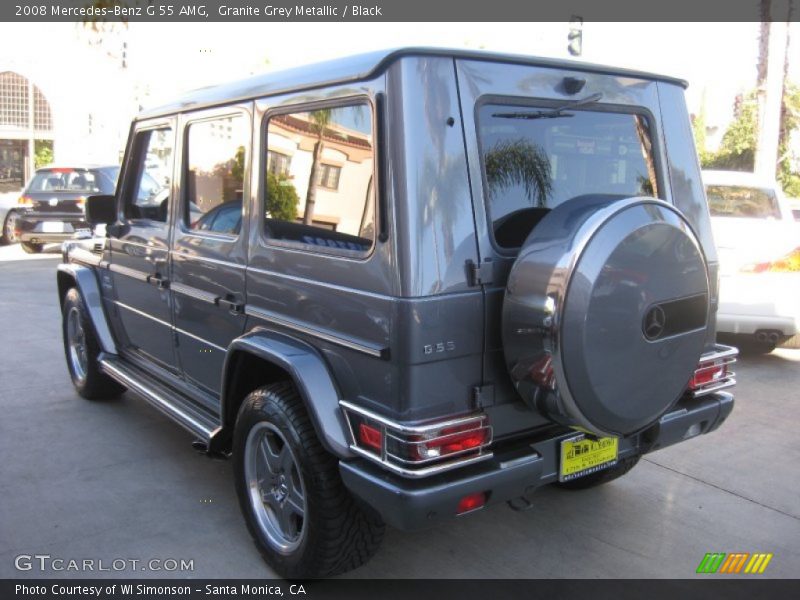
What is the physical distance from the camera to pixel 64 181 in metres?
13.7

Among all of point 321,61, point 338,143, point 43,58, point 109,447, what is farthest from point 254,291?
point 43,58

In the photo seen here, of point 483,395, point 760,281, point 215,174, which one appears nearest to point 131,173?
point 215,174

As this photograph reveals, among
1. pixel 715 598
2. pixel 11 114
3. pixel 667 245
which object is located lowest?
pixel 715 598

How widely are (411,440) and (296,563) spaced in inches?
36.5

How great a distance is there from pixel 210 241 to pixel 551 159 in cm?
168

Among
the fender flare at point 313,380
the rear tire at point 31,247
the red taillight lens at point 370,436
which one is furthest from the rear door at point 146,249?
the rear tire at point 31,247

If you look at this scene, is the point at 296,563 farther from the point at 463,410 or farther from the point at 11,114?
the point at 11,114

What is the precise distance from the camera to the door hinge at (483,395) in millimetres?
2688

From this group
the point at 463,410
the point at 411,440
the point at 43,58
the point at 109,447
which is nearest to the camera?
the point at 411,440

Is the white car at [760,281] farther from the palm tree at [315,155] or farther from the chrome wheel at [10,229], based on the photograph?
the chrome wheel at [10,229]

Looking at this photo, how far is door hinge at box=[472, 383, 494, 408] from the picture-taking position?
269 centimetres

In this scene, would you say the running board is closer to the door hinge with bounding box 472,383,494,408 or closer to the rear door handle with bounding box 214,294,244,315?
the rear door handle with bounding box 214,294,244,315

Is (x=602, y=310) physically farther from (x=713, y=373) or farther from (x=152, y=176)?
(x=152, y=176)

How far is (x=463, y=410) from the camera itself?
2.67 meters
